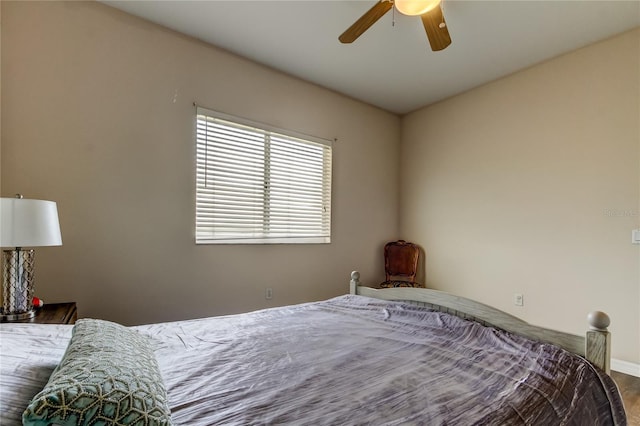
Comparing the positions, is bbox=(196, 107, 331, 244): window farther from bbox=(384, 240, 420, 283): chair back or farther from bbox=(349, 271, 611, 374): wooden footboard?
bbox=(349, 271, 611, 374): wooden footboard

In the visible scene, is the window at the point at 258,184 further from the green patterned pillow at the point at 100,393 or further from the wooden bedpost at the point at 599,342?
the wooden bedpost at the point at 599,342

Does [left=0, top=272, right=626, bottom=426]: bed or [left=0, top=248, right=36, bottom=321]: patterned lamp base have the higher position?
[left=0, top=248, right=36, bottom=321]: patterned lamp base

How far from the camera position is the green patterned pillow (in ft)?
2.08

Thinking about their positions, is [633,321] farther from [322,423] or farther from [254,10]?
[254,10]

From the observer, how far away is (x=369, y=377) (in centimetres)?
113

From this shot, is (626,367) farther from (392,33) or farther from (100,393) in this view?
(100,393)

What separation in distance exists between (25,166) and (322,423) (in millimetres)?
2525

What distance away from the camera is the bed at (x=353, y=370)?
89 centimetres

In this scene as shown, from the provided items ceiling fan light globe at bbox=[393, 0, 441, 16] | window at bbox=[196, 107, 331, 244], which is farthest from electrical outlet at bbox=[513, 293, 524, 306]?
ceiling fan light globe at bbox=[393, 0, 441, 16]

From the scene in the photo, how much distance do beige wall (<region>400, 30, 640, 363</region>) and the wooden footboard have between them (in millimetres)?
1862

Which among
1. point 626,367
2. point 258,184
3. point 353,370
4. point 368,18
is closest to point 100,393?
point 353,370

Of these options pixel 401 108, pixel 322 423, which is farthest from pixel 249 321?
pixel 401 108

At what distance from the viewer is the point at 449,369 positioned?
3.89 ft

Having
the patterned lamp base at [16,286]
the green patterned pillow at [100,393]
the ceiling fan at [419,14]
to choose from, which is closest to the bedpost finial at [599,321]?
the green patterned pillow at [100,393]
